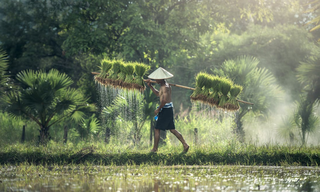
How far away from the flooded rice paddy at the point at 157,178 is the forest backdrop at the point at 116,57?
3520 millimetres

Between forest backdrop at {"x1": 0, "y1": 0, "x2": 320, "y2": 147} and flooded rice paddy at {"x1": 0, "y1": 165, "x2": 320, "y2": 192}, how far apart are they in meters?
3.52

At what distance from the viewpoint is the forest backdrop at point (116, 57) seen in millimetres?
13492

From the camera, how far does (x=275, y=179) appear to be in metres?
8.51

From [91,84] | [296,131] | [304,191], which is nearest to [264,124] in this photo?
[296,131]

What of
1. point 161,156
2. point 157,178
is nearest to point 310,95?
point 161,156

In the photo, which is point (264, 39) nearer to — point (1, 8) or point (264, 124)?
point (264, 124)

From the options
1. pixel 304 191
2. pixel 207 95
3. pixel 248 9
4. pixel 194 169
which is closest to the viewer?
pixel 304 191

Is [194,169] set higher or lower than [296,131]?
lower

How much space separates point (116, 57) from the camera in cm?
1883

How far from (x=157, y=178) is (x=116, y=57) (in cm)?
1077

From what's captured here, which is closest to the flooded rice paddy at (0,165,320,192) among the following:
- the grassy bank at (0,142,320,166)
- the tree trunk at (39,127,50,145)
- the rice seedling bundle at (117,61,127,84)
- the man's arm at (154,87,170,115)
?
the grassy bank at (0,142,320,166)

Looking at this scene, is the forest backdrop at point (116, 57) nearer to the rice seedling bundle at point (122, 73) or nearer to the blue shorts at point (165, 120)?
the rice seedling bundle at point (122, 73)

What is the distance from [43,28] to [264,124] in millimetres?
12076

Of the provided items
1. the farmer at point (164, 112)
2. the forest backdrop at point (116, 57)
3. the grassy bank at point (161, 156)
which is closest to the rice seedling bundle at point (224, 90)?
the grassy bank at point (161, 156)
